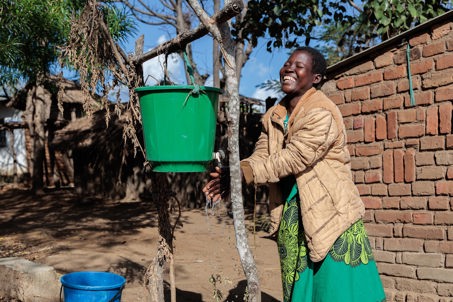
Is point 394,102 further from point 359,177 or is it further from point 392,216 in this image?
point 392,216

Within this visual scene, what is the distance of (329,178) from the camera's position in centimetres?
221

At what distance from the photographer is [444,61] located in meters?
3.52

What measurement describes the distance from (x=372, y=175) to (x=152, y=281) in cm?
183

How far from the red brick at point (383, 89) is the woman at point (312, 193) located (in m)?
1.66

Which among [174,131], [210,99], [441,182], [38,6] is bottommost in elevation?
[441,182]

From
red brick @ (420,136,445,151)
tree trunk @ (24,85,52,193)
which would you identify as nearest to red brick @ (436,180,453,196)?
red brick @ (420,136,445,151)

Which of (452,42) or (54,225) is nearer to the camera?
(452,42)

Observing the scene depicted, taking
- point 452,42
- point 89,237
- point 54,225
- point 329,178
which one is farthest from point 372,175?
point 54,225

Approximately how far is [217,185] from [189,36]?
2.39ft

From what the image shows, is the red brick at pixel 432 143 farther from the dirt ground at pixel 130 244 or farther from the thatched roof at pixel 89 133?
the thatched roof at pixel 89 133

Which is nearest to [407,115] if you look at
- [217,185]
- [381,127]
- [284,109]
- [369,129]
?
[381,127]

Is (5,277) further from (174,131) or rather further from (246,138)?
(246,138)

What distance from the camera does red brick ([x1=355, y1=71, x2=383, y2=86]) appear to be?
389cm

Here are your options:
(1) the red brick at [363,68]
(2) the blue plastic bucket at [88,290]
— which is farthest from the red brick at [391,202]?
(2) the blue plastic bucket at [88,290]
